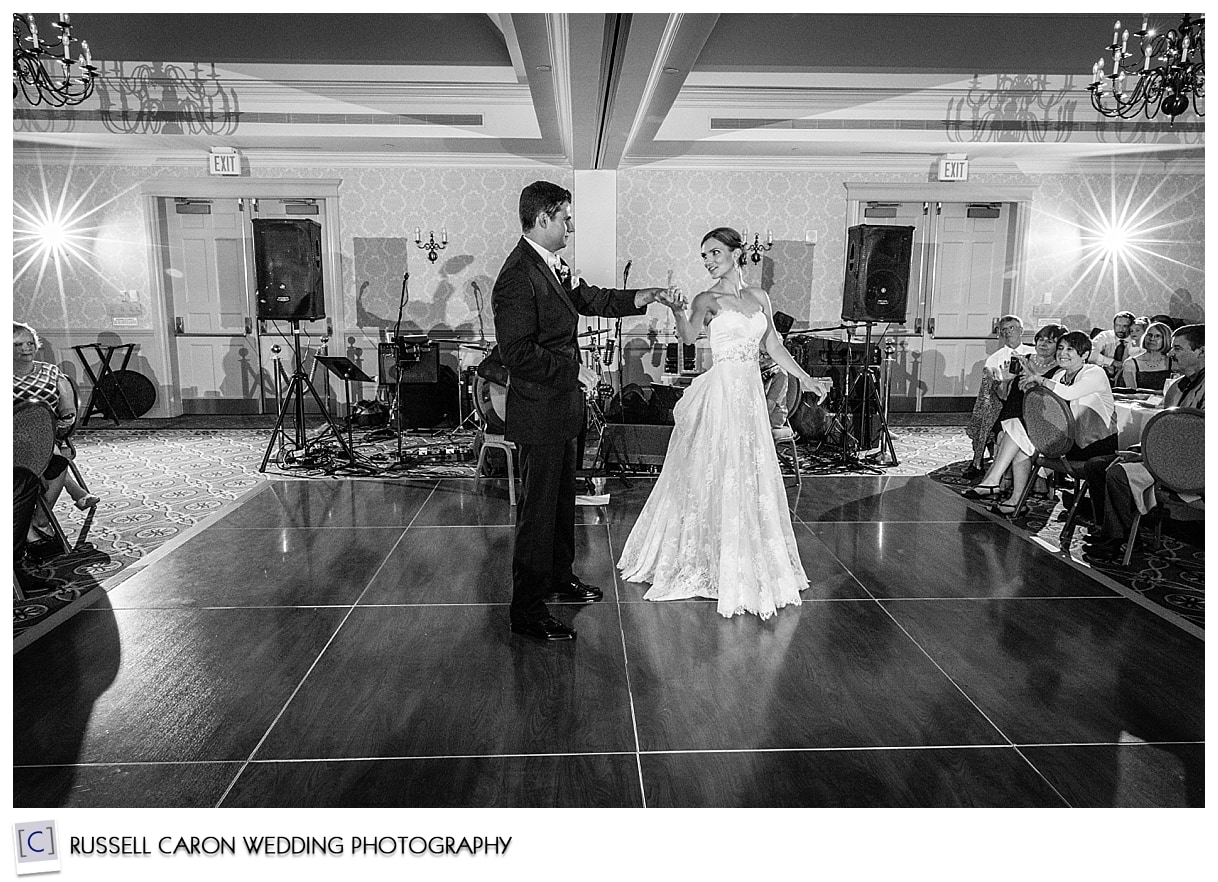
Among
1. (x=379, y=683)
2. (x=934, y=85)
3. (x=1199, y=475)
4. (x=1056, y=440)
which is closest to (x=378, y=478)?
(x=379, y=683)

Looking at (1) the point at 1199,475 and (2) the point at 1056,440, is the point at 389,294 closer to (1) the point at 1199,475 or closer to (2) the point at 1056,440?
(2) the point at 1056,440

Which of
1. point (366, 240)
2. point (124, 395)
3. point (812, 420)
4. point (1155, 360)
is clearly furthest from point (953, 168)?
point (124, 395)

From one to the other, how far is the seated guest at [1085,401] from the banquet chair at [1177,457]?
86 centimetres

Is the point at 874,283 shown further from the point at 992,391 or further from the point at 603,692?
the point at 603,692

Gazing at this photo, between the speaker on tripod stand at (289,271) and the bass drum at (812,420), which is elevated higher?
the speaker on tripod stand at (289,271)

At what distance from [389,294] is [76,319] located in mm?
3809

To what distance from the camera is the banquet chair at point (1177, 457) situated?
3820 millimetres

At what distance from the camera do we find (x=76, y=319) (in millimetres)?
10305

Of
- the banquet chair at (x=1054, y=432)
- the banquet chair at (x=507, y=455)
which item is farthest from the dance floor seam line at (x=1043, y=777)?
the banquet chair at (x=507, y=455)

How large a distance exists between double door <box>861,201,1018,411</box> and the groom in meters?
8.50

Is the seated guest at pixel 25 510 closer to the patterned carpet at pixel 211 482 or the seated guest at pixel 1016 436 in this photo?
the patterned carpet at pixel 211 482

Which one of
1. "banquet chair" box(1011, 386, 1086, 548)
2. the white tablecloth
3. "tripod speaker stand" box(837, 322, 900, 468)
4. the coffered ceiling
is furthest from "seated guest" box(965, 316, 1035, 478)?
the coffered ceiling

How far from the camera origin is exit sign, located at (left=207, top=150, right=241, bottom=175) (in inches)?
384

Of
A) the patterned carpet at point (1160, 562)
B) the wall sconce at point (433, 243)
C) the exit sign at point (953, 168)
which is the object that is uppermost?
the exit sign at point (953, 168)
